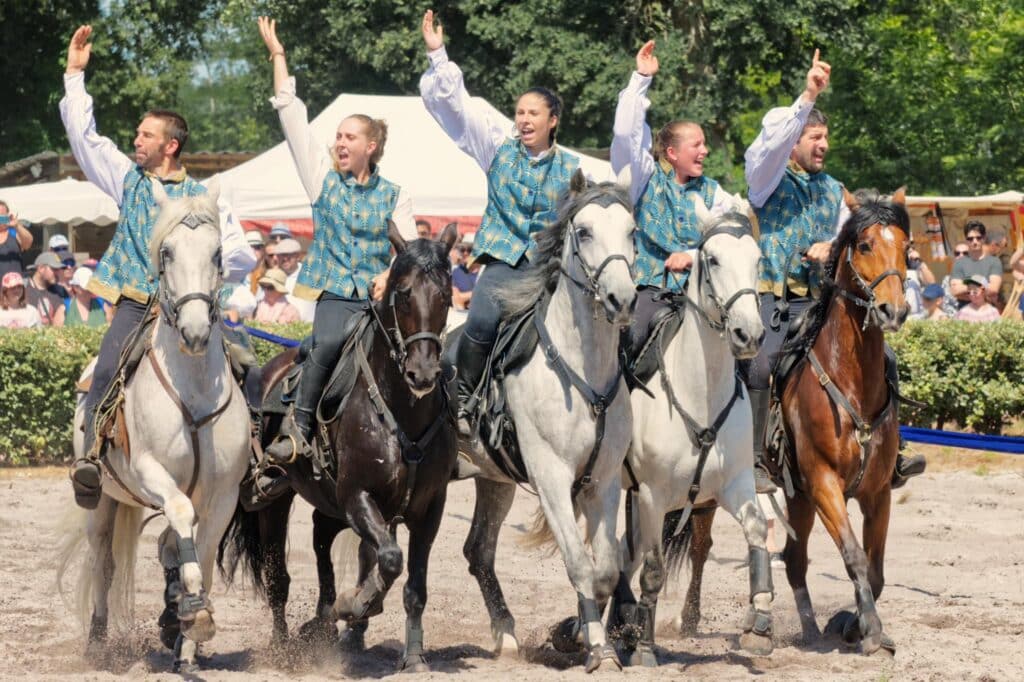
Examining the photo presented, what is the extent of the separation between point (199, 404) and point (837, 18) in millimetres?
20936

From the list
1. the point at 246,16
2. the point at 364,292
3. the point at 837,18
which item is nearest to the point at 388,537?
the point at 364,292

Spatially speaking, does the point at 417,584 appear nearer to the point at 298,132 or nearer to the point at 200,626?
the point at 200,626

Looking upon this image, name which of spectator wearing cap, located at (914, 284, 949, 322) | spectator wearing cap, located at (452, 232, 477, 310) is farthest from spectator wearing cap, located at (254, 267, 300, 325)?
spectator wearing cap, located at (914, 284, 949, 322)

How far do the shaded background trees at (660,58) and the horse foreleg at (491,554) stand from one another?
59.6 ft

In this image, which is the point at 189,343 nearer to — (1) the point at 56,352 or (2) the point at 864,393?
(2) the point at 864,393

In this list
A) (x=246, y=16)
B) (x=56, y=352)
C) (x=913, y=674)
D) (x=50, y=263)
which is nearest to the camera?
(x=913, y=674)

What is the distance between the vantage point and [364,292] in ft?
26.1

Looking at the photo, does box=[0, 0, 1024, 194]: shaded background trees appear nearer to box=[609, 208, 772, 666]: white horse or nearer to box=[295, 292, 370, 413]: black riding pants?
box=[295, 292, 370, 413]: black riding pants

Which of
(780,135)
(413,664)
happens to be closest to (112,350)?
(413,664)

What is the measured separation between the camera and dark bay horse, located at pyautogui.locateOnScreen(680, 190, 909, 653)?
25.1 feet

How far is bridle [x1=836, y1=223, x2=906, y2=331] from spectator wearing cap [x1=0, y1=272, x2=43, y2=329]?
377 inches

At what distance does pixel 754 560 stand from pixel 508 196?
7.34ft

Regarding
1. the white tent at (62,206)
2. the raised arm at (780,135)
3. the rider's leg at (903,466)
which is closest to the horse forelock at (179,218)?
the raised arm at (780,135)

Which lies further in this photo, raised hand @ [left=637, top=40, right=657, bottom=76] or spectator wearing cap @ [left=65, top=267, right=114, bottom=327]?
spectator wearing cap @ [left=65, top=267, right=114, bottom=327]
